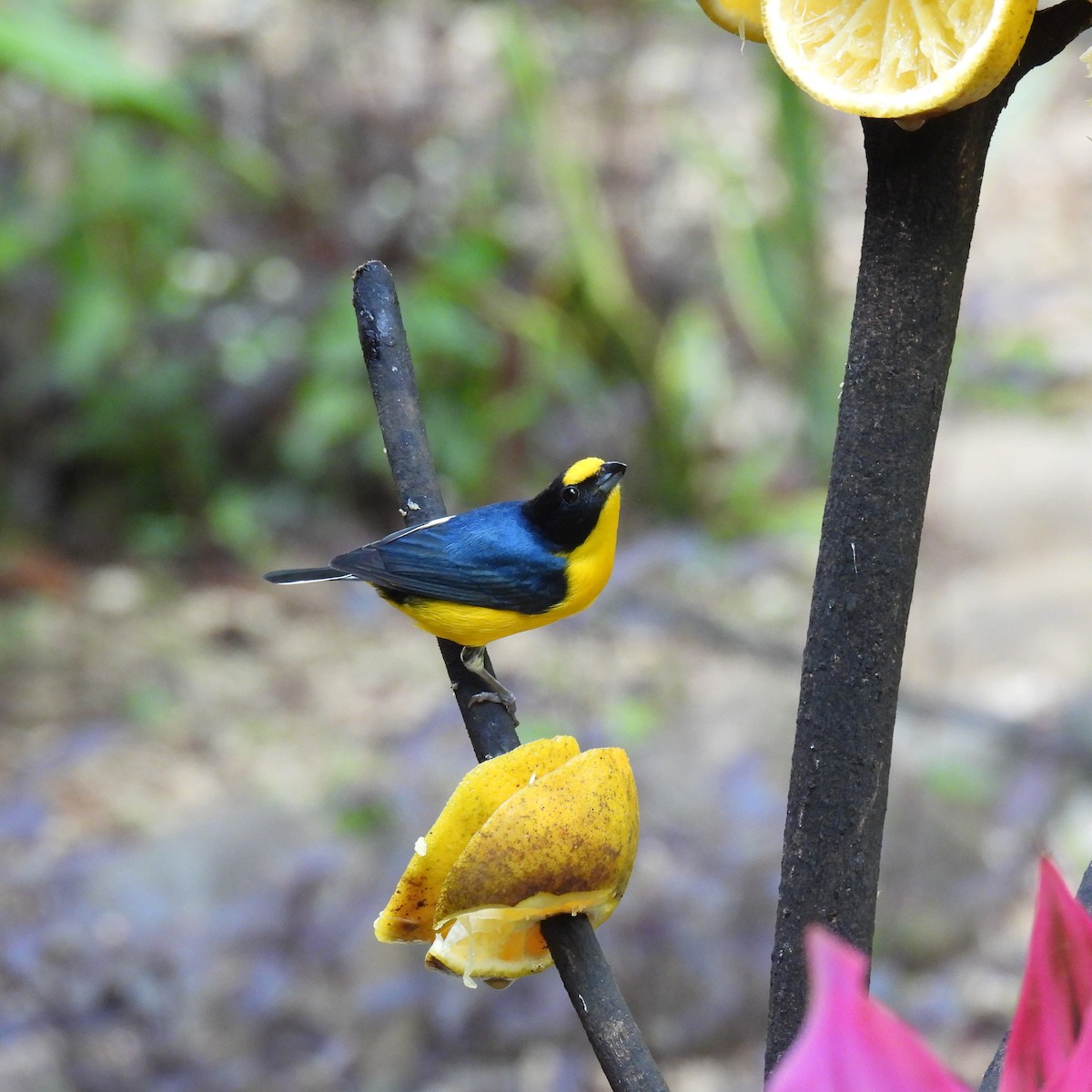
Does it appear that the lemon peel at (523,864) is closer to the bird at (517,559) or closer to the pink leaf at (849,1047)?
the pink leaf at (849,1047)

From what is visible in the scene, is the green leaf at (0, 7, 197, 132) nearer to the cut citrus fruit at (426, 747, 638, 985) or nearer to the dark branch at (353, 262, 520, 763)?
the dark branch at (353, 262, 520, 763)

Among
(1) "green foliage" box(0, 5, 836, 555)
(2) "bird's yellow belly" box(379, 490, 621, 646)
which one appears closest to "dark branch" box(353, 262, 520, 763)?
(2) "bird's yellow belly" box(379, 490, 621, 646)

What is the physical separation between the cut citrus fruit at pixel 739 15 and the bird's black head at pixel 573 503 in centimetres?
31

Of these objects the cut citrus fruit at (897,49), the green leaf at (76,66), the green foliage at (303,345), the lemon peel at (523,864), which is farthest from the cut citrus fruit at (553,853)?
the green foliage at (303,345)

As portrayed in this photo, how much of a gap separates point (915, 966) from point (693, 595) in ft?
3.88

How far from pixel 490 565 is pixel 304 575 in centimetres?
20

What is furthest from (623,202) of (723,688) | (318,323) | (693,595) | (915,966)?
(915,966)

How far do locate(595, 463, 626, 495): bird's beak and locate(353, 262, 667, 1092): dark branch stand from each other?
15cm

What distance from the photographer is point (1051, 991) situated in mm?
330

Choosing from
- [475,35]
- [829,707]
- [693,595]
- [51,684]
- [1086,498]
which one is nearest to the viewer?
[829,707]

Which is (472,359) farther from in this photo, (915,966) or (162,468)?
(915,966)

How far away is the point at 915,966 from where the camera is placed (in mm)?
1973

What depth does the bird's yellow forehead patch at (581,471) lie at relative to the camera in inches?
30.6

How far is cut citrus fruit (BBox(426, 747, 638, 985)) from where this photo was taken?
0.43m
